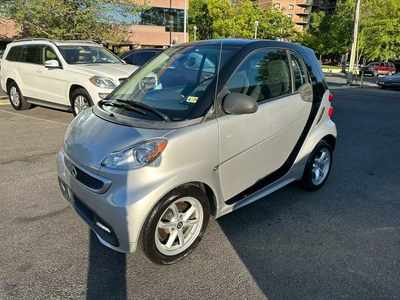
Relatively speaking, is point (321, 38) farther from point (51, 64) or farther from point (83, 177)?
point (83, 177)

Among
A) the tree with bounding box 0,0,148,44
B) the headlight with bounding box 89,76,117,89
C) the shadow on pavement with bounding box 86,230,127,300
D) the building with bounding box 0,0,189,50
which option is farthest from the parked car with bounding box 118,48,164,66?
the building with bounding box 0,0,189,50

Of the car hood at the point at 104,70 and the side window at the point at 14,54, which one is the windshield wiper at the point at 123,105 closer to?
the car hood at the point at 104,70

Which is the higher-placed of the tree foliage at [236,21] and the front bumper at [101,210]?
the tree foliage at [236,21]

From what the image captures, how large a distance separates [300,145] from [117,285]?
7.66ft

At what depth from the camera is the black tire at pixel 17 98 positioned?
8.35m

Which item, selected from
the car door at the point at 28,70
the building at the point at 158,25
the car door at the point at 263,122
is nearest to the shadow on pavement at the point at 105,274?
the car door at the point at 263,122

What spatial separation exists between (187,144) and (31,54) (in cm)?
739

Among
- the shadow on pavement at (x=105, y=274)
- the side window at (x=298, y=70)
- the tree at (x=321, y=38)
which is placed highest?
the tree at (x=321, y=38)

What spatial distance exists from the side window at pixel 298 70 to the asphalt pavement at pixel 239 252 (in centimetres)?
136

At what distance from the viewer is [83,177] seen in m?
2.46

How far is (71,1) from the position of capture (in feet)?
48.0

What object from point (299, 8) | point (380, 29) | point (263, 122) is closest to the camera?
point (263, 122)

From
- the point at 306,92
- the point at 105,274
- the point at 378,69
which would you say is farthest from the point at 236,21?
the point at 105,274

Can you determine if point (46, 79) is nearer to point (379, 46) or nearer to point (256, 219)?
point (256, 219)
